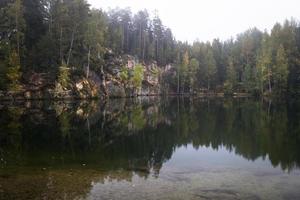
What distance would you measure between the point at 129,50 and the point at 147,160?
104 metres

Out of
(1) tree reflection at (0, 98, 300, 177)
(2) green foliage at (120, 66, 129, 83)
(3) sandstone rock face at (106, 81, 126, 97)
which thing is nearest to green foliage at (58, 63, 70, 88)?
(3) sandstone rock face at (106, 81, 126, 97)

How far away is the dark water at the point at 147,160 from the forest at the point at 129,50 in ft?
112

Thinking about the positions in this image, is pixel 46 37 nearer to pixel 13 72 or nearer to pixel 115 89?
pixel 13 72

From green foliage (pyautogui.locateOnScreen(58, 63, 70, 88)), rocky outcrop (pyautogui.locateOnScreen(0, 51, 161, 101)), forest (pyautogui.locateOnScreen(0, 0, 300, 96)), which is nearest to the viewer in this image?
rocky outcrop (pyautogui.locateOnScreen(0, 51, 161, 101))

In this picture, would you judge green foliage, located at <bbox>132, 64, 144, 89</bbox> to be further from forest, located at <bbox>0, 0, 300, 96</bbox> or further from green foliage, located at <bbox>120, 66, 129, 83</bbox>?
green foliage, located at <bbox>120, 66, 129, 83</bbox>

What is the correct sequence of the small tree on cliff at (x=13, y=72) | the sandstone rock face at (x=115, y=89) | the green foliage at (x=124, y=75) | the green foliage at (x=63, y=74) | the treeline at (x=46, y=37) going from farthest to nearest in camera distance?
1. the green foliage at (x=124, y=75)
2. the sandstone rock face at (x=115, y=89)
3. the green foliage at (x=63, y=74)
4. the treeline at (x=46, y=37)
5. the small tree on cliff at (x=13, y=72)

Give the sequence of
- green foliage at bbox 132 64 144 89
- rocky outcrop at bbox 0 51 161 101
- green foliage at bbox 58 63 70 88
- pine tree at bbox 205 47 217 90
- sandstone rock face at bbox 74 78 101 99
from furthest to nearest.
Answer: pine tree at bbox 205 47 217 90
green foliage at bbox 132 64 144 89
sandstone rock face at bbox 74 78 101 99
green foliage at bbox 58 63 70 88
rocky outcrop at bbox 0 51 161 101

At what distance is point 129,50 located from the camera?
120750mm

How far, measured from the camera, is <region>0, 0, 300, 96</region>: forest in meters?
63.8

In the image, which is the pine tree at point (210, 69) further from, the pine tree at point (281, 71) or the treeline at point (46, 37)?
the treeline at point (46, 37)

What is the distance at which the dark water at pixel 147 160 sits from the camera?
12.8 m

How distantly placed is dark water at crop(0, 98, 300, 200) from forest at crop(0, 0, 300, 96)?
112 ft

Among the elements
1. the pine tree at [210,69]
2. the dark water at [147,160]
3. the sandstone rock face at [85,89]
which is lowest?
the dark water at [147,160]

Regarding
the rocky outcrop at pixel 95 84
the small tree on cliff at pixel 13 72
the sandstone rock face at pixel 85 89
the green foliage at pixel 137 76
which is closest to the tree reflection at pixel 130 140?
the small tree on cliff at pixel 13 72
